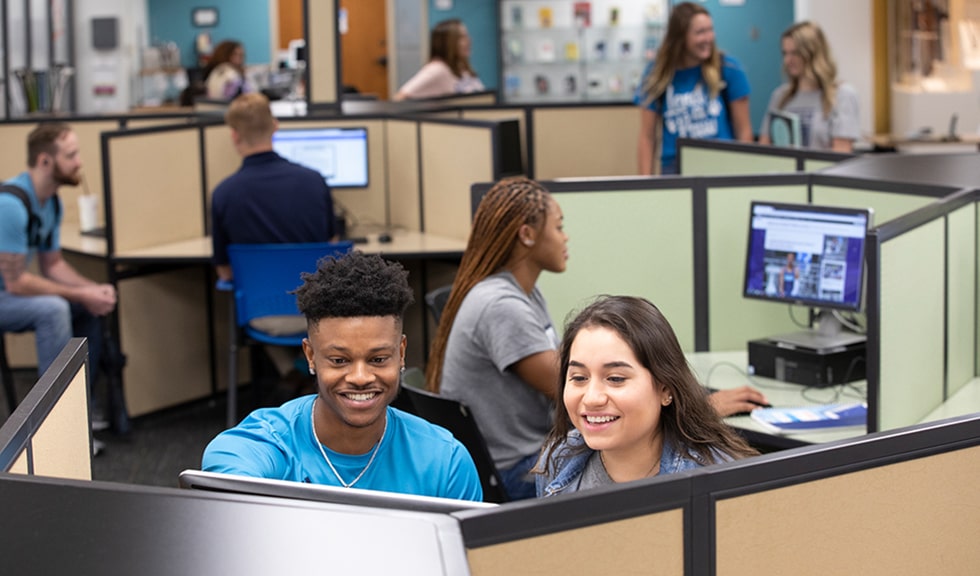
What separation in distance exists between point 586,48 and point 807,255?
693cm

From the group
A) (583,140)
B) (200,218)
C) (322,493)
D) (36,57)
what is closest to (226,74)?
(36,57)

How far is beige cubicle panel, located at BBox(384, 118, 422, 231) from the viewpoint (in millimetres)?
5211

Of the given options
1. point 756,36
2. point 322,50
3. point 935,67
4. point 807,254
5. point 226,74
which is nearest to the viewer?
point 807,254

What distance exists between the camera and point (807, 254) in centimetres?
332

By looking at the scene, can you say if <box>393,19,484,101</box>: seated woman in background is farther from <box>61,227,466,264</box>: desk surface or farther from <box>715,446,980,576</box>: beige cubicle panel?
<box>715,446,980,576</box>: beige cubicle panel

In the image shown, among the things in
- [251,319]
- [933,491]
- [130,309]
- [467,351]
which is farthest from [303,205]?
[933,491]

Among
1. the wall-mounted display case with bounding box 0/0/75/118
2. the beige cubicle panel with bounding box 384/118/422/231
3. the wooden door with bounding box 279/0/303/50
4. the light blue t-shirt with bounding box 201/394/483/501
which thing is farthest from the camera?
the wooden door with bounding box 279/0/303/50

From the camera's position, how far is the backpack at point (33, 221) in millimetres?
4340

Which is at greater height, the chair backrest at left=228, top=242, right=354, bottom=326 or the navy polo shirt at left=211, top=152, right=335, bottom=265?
the navy polo shirt at left=211, top=152, right=335, bottom=265

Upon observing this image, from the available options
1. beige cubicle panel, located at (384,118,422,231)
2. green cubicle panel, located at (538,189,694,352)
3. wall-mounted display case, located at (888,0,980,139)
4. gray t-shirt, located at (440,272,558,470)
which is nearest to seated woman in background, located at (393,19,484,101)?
beige cubicle panel, located at (384,118,422,231)

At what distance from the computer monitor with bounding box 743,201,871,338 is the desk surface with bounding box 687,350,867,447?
0.19m

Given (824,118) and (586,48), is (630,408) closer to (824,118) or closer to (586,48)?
(824,118)

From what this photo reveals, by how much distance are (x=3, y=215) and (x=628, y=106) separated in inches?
106

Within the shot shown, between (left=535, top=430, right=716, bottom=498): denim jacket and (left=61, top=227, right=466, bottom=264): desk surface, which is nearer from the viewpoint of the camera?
(left=535, top=430, right=716, bottom=498): denim jacket
